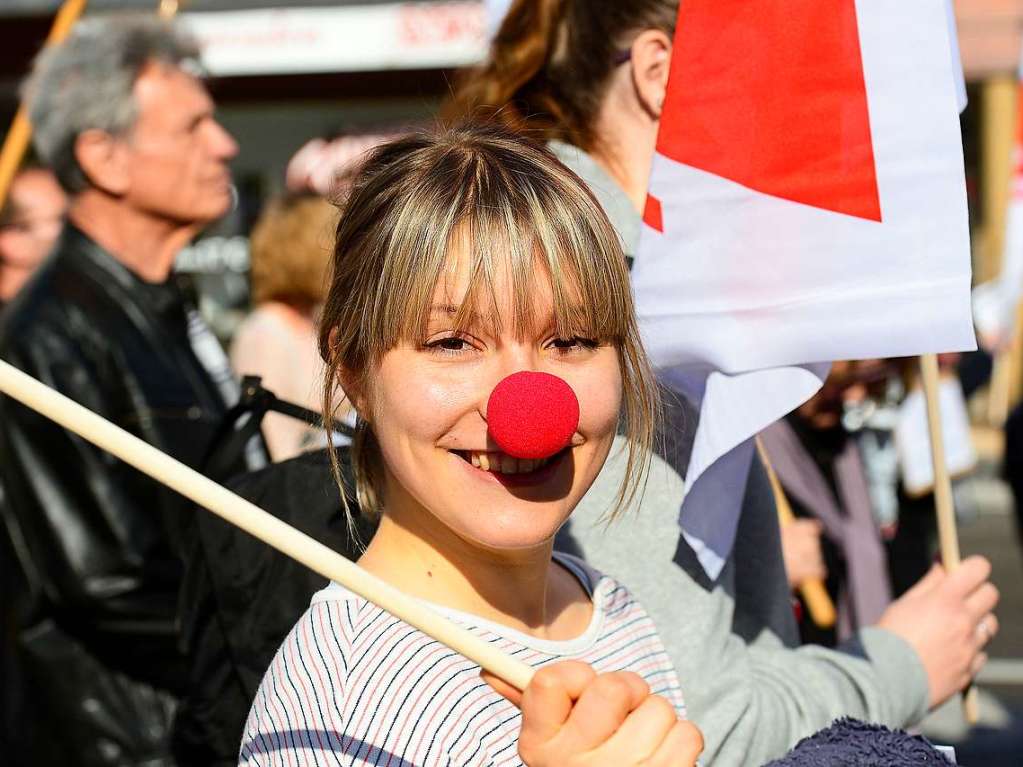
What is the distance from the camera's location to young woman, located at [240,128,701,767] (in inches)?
55.5

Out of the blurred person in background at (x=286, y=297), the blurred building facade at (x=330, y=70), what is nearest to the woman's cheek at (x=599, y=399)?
the blurred person in background at (x=286, y=297)

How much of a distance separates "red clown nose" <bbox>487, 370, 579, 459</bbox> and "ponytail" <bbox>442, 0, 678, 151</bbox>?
710 millimetres

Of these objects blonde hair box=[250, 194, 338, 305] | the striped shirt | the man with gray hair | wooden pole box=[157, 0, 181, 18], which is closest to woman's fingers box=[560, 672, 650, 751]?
the striped shirt

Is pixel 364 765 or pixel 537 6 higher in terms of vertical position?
pixel 537 6

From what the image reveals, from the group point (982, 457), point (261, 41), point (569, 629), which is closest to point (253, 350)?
point (569, 629)

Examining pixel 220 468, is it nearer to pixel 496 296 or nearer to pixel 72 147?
pixel 496 296

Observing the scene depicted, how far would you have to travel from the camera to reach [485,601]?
160 cm

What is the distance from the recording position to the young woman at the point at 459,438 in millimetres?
1410

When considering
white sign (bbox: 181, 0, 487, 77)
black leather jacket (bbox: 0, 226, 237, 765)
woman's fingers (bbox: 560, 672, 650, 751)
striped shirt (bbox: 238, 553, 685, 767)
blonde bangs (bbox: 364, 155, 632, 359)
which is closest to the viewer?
woman's fingers (bbox: 560, 672, 650, 751)

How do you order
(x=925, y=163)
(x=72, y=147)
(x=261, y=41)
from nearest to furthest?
(x=925, y=163)
(x=72, y=147)
(x=261, y=41)

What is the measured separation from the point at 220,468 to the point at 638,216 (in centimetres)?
78

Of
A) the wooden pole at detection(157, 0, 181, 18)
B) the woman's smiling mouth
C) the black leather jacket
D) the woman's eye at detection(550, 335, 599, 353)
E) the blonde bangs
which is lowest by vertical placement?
the black leather jacket

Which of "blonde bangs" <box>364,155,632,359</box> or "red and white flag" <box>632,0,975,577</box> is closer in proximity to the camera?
"blonde bangs" <box>364,155,632,359</box>

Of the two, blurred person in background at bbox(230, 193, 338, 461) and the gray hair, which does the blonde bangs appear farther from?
blurred person in background at bbox(230, 193, 338, 461)
